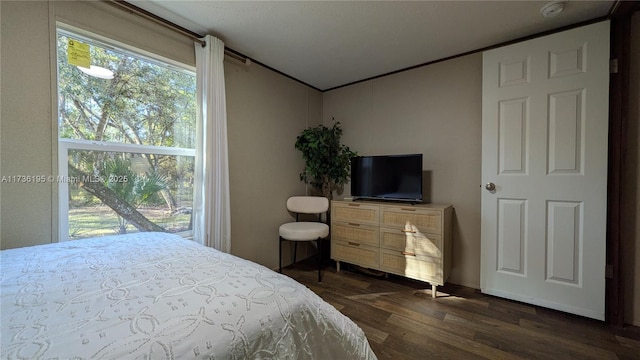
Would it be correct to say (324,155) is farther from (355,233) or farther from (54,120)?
(54,120)

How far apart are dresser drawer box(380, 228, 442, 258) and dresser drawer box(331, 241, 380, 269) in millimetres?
155

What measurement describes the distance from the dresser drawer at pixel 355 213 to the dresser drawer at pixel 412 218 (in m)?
0.09

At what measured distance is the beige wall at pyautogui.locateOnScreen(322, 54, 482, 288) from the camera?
7.95 ft

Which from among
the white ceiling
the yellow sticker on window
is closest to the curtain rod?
the white ceiling

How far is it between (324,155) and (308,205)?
65 cm

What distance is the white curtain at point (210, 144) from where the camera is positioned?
2062mm

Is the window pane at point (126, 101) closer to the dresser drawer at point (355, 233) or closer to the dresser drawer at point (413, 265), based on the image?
the dresser drawer at point (355, 233)

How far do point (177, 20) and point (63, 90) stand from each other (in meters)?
0.92

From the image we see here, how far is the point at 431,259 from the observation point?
2.26m

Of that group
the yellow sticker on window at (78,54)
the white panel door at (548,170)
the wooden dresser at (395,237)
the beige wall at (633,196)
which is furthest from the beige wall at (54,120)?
the beige wall at (633,196)

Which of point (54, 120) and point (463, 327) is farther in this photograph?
point (463, 327)

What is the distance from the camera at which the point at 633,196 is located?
1.80m

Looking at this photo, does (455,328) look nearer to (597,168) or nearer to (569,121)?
(597,168)

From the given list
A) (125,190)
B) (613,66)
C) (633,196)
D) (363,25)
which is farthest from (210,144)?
(633,196)
